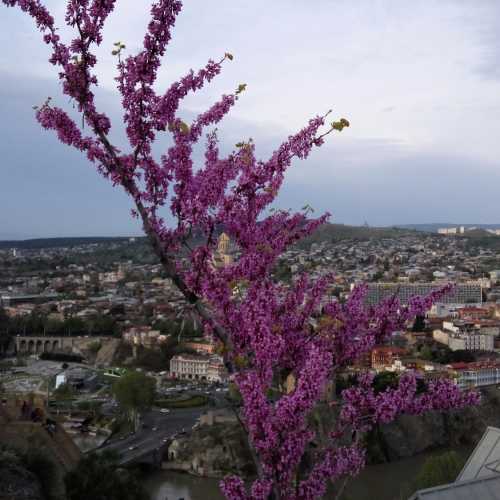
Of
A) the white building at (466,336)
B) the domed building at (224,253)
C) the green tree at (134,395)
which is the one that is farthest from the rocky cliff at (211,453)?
the domed building at (224,253)

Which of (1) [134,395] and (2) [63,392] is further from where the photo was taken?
(2) [63,392]

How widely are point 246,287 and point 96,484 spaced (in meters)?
5.58

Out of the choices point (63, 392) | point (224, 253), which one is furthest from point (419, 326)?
point (224, 253)

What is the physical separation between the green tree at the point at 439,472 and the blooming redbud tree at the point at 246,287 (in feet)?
28.5

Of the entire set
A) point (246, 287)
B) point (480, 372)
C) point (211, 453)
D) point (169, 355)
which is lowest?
point (211, 453)

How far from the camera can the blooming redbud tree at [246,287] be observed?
8.13ft

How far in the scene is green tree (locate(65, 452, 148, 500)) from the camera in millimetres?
7523

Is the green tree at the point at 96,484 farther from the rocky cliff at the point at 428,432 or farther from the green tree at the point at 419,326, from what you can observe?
the green tree at the point at 419,326

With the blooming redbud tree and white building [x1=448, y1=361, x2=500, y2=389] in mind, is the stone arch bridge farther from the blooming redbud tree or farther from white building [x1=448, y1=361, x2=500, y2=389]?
the blooming redbud tree

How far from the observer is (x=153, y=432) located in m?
20.3

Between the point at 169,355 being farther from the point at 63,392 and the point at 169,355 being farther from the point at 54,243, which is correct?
the point at 54,243

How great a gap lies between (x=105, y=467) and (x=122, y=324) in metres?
33.2

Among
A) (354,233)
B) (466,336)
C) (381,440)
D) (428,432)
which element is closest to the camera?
(381,440)

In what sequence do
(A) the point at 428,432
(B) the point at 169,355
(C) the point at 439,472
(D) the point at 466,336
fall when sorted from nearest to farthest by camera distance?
(C) the point at 439,472
(A) the point at 428,432
(D) the point at 466,336
(B) the point at 169,355
